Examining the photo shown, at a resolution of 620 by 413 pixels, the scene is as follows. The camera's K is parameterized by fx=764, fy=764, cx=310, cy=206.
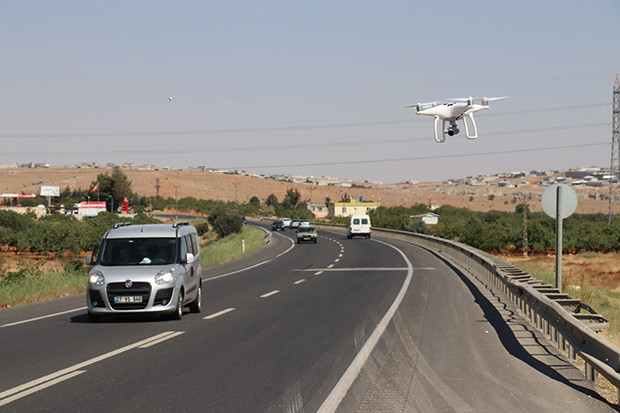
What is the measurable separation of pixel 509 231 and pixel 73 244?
3943 cm

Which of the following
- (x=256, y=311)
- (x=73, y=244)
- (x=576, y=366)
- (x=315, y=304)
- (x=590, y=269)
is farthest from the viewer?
(x=73, y=244)

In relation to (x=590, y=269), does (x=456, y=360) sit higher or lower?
higher

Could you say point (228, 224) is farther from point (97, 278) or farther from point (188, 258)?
point (97, 278)

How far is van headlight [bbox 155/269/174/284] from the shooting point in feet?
48.2

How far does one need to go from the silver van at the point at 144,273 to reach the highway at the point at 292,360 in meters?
0.41

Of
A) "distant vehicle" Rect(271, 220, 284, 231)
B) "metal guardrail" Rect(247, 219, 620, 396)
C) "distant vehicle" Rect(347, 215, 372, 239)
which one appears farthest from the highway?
"distant vehicle" Rect(271, 220, 284, 231)

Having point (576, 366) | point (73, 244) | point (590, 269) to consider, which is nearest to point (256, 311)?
point (576, 366)

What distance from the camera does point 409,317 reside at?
16000 millimetres

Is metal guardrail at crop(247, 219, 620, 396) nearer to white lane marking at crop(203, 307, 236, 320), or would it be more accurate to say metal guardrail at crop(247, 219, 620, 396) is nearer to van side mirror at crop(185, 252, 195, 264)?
white lane marking at crop(203, 307, 236, 320)

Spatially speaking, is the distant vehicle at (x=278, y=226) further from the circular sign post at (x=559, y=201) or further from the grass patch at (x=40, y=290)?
the circular sign post at (x=559, y=201)

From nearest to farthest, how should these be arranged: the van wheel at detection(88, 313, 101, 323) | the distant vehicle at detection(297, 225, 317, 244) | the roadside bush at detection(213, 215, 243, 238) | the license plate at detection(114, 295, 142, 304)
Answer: the license plate at detection(114, 295, 142, 304) < the van wheel at detection(88, 313, 101, 323) < the distant vehicle at detection(297, 225, 317, 244) < the roadside bush at detection(213, 215, 243, 238)

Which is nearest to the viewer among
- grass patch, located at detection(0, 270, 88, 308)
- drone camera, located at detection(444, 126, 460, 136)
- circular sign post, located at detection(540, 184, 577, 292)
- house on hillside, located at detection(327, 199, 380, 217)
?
circular sign post, located at detection(540, 184, 577, 292)

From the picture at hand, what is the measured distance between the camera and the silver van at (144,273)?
14.5 m

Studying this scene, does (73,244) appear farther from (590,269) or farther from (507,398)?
(507,398)
